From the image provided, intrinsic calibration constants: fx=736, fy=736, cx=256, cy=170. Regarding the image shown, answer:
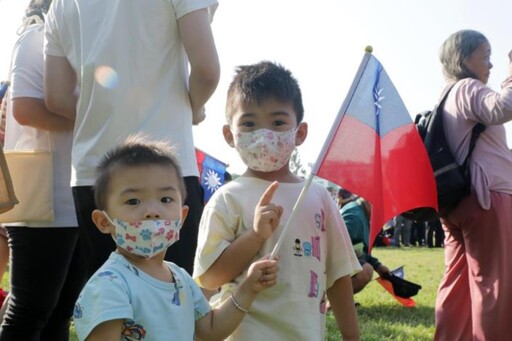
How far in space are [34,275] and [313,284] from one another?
1.30m

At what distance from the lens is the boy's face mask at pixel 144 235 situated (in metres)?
2.16

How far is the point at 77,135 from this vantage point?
9.04 ft

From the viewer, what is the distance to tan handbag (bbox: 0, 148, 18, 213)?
2652 millimetres

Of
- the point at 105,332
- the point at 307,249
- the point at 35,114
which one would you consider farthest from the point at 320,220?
the point at 35,114

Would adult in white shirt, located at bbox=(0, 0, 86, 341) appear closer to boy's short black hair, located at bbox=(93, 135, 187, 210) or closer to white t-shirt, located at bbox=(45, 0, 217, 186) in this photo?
white t-shirt, located at bbox=(45, 0, 217, 186)

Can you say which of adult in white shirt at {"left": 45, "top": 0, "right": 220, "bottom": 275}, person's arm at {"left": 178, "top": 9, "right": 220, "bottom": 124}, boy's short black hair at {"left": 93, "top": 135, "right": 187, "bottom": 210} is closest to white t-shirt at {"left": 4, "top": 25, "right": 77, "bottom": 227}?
adult in white shirt at {"left": 45, "top": 0, "right": 220, "bottom": 275}

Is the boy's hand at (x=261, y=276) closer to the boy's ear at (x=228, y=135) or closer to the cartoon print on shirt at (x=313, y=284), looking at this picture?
the cartoon print on shirt at (x=313, y=284)

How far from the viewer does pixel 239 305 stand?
2.33 m

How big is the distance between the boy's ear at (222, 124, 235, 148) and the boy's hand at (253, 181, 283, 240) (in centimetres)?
40

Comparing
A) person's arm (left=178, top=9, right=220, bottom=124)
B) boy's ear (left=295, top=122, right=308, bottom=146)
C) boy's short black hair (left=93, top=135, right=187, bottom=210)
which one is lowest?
boy's short black hair (left=93, top=135, right=187, bottom=210)

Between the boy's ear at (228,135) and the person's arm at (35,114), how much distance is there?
2.32 feet

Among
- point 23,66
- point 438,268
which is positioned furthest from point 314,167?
point 438,268

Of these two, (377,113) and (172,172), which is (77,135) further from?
(377,113)

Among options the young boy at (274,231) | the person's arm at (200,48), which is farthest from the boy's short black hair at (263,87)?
the person's arm at (200,48)
